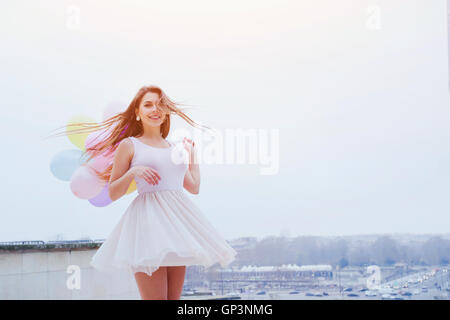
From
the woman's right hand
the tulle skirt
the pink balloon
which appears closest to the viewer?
the tulle skirt

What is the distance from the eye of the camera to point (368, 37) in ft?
10.1

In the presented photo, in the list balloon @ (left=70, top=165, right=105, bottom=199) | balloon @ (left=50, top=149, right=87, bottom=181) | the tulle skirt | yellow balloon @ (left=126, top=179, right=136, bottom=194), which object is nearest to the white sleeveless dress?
the tulle skirt

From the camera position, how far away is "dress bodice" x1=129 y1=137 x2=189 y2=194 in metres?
2.56

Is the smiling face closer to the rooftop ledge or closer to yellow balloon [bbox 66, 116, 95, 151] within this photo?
yellow balloon [bbox 66, 116, 95, 151]

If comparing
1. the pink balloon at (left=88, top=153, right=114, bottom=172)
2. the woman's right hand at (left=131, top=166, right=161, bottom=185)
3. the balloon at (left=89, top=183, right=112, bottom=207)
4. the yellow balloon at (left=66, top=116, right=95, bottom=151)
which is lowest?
the balloon at (left=89, top=183, right=112, bottom=207)

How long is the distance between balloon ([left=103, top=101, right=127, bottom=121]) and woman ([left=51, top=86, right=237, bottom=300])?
0.69ft

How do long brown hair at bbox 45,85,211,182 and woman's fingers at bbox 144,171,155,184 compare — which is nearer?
woman's fingers at bbox 144,171,155,184

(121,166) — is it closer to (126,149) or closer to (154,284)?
(126,149)

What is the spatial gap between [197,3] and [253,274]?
4.96 ft

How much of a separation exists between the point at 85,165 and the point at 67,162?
123 mm

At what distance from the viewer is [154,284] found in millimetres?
2463
